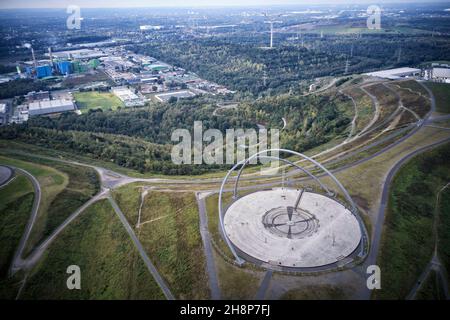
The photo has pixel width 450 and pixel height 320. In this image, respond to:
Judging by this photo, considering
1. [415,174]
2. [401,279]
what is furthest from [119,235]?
[415,174]

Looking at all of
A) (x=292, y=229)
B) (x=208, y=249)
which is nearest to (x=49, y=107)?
(x=208, y=249)

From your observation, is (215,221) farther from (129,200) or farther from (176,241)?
(129,200)

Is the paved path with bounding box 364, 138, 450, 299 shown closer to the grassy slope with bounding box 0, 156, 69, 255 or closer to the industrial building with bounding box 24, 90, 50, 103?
the grassy slope with bounding box 0, 156, 69, 255

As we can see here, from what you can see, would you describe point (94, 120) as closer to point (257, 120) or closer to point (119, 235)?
point (257, 120)

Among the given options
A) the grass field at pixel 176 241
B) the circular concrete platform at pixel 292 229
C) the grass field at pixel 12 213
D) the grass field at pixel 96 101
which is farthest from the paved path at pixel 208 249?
the grass field at pixel 96 101

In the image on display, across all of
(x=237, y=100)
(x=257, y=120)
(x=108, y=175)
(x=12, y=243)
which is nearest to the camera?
(x=12, y=243)
